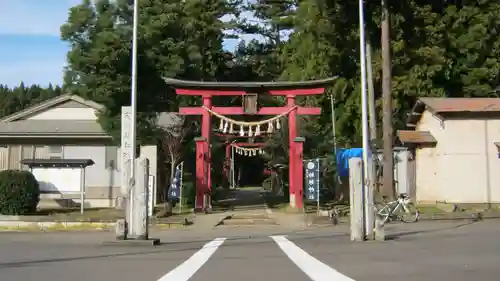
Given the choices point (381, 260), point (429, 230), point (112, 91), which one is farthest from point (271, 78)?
point (381, 260)

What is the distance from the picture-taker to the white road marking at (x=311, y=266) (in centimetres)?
955

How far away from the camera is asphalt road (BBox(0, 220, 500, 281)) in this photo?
984 cm

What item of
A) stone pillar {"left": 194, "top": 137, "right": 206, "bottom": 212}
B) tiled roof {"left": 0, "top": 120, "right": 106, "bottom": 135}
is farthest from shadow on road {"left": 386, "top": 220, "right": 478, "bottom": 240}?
tiled roof {"left": 0, "top": 120, "right": 106, "bottom": 135}

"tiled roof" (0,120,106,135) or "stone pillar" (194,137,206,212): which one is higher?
"tiled roof" (0,120,106,135)

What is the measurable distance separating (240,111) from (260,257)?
14785mm

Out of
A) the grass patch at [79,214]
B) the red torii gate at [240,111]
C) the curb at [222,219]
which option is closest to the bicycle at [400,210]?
the red torii gate at [240,111]

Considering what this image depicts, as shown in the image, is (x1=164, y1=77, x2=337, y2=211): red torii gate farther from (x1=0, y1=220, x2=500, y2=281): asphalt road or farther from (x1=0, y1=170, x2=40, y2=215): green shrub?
(x1=0, y1=220, x2=500, y2=281): asphalt road

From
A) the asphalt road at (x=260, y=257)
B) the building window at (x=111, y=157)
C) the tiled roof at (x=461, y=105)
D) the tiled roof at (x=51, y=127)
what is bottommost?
the asphalt road at (x=260, y=257)

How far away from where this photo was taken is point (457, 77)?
3528 cm

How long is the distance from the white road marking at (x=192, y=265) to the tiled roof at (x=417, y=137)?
1565 centimetres

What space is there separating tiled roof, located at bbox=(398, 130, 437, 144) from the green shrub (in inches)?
656

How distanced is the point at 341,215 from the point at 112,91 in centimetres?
1211

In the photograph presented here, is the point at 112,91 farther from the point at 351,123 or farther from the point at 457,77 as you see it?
the point at 457,77

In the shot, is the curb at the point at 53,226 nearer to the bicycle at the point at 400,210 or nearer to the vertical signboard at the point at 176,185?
the vertical signboard at the point at 176,185
